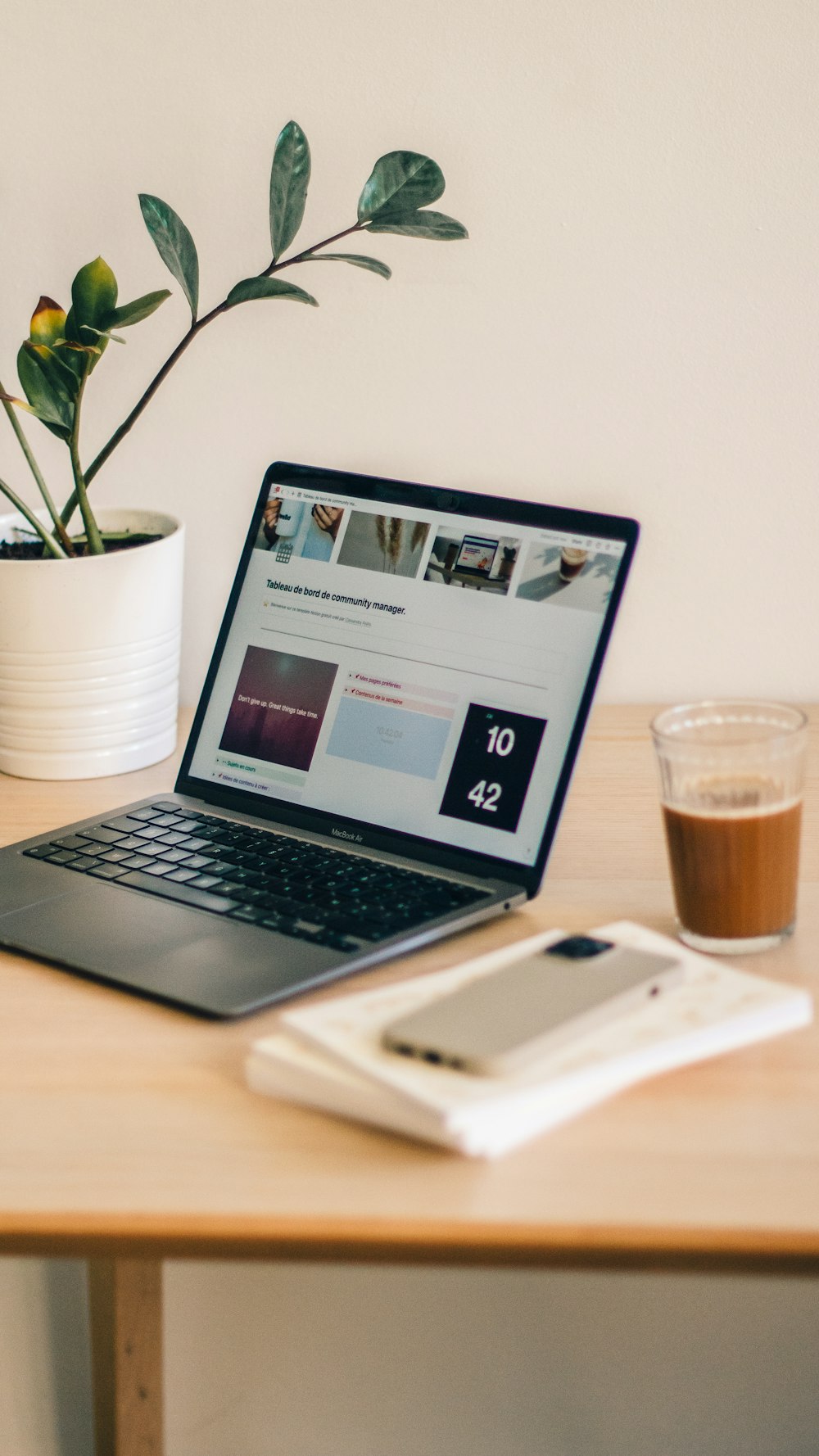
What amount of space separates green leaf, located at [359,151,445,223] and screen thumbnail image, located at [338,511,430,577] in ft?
0.77

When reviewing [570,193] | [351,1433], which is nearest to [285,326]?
[570,193]

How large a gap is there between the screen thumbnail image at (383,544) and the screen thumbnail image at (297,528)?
0.01 m

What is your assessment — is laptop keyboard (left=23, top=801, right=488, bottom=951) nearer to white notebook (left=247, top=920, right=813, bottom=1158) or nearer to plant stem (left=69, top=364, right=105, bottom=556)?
white notebook (left=247, top=920, right=813, bottom=1158)

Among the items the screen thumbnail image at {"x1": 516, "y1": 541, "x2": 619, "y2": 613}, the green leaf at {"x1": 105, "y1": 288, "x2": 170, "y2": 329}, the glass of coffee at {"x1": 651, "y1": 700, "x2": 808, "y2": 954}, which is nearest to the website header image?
the screen thumbnail image at {"x1": 516, "y1": 541, "x2": 619, "y2": 613}

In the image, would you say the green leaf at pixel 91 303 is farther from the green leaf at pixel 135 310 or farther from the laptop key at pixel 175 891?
the laptop key at pixel 175 891

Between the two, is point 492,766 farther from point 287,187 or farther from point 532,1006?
point 287,187

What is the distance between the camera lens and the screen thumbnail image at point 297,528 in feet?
2.99

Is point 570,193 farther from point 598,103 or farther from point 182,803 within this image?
point 182,803

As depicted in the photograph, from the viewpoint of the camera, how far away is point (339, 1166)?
1.68 feet

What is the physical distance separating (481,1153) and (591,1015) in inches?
3.2

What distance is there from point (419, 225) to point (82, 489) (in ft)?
1.03

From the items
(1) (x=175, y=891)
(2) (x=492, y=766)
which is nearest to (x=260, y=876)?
(1) (x=175, y=891)

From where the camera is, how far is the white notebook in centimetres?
51

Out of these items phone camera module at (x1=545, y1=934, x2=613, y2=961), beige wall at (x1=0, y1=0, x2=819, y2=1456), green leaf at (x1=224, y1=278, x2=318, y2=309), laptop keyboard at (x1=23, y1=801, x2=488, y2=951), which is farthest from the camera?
beige wall at (x1=0, y1=0, x2=819, y2=1456)
